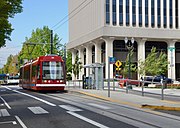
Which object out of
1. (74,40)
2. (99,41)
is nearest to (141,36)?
(99,41)

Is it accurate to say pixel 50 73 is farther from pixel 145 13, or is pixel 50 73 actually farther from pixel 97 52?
pixel 145 13

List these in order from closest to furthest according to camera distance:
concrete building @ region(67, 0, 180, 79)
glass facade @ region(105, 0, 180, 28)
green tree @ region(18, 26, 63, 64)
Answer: concrete building @ region(67, 0, 180, 79) → glass facade @ region(105, 0, 180, 28) → green tree @ region(18, 26, 63, 64)

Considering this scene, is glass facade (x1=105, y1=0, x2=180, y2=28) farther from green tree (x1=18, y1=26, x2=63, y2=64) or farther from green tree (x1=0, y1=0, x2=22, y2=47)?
green tree (x1=0, y1=0, x2=22, y2=47)

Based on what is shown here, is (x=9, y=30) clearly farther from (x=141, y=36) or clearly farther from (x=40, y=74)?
(x=141, y=36)

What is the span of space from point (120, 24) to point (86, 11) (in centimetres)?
1067

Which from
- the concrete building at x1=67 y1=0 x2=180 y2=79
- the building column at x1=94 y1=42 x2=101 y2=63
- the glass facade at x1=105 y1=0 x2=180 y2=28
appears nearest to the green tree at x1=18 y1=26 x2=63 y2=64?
the concrete building at x1=67 y1=0 x2=180 y2=79

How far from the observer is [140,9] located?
246ft

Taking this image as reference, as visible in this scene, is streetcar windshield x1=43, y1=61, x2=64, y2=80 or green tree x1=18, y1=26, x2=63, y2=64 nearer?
streetcar windshield x1=43, y1=61, x2=64, y2=80

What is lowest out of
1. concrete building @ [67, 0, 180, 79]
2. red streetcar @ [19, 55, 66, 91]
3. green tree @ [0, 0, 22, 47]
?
red streetcar @ [19, 55, 66, 91]

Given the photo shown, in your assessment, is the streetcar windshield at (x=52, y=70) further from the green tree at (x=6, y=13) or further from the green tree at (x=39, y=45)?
the green tree at (x=39, y=45)

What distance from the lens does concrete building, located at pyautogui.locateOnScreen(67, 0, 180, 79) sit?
2859 inches

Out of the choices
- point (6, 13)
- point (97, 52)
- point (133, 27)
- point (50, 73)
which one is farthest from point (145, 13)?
point (6, 13)

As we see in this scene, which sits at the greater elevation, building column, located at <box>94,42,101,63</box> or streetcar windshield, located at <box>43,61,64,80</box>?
building column, located at <box>94,42,101,63</box>

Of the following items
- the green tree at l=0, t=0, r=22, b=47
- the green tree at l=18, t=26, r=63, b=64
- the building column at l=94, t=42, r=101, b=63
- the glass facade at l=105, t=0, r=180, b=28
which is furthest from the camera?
the green tree at l=18, t=26, r=63, b=64
